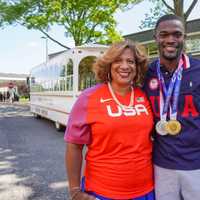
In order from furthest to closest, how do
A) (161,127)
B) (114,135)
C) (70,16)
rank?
(70,16), (161,127), (114,135)

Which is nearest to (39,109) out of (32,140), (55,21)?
(32,140)

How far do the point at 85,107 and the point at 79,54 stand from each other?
868 centimetres

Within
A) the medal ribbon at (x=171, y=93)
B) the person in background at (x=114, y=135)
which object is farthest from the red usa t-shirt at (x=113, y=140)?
the medal ribbon at (x=171, y=93)

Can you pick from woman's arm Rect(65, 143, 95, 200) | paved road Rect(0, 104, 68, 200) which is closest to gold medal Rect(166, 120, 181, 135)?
woman's arm Rect(65, 143, 95, 200)

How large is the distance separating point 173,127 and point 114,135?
1.30 ft

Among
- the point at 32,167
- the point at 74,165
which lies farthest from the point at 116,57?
the point at 32,167

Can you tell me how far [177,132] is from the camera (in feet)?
8.57

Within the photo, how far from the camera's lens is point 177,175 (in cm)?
266

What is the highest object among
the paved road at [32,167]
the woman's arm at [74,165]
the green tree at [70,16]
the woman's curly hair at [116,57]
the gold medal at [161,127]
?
the green tree at [70,16]

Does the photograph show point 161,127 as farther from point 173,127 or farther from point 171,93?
point 171,93

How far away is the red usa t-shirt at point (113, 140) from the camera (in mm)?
2527

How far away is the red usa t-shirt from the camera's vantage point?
2.53 meters

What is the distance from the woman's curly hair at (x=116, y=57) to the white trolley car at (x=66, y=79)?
22.6 ft

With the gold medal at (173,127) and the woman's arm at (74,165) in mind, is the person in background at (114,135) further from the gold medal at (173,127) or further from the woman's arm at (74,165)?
the gold medal at (173,127)
